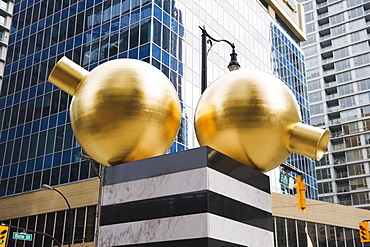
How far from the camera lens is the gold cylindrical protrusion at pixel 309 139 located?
Answer: 7.62 metres

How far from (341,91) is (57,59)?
58033 millimetres

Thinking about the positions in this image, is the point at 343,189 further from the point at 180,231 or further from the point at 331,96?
the point at 180,231

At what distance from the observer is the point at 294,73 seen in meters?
55.5

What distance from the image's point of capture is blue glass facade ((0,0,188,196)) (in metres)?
32.4

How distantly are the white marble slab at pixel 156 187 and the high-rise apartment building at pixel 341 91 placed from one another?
71.1 metres

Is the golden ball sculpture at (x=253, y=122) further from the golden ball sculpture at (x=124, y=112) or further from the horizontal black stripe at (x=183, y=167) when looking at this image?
the golden ball sculpture at (x=124, y=112)

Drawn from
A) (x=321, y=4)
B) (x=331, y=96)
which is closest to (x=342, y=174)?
(x=331, y=96)

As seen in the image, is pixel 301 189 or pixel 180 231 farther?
pixel 301 189

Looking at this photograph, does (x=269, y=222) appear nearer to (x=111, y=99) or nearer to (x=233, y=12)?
(x=111, y=99)

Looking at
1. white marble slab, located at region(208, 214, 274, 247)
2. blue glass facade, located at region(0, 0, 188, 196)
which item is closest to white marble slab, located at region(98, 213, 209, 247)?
white marble slab, located at region(208, 214, 274, 247)

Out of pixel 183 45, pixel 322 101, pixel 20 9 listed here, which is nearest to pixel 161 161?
pixel 183 45

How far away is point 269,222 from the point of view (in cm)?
812

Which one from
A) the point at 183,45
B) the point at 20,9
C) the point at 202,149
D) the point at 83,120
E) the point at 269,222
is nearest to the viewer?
the point at 202,149

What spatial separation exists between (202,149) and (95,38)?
A: 30.9 metres
